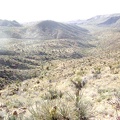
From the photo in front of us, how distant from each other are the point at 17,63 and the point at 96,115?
59.1 metres

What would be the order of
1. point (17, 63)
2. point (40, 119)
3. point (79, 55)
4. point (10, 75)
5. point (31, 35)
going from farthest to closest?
point (31, 35), point (79, 55), point (17, 63), point (10, 75), point (40, 119)

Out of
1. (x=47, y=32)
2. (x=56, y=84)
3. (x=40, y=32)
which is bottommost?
(x=47, y=32)

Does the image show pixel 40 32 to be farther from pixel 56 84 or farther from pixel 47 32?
pixel 56 84

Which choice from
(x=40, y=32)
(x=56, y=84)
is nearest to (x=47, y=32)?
(x=40, y=32)

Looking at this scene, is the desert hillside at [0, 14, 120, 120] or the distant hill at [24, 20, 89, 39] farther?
the distant hill at [24, 20, 89, 39]

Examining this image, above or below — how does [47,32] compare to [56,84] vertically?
below

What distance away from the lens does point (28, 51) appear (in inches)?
3514

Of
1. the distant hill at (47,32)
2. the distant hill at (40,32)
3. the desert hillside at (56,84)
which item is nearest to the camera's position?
the desert hillside at (56,84)

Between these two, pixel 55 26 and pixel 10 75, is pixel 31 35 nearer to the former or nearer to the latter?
pixel 55 26

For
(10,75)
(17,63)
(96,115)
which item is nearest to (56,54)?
(17,63)

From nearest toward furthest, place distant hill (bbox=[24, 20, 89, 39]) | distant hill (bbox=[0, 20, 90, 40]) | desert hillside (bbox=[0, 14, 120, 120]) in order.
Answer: desert hillside (bbox=[0, 14, 120, 120]), distant hill (bbox=[0, 20, 90, 40]), distant hill (bbox=[24, 20, 89, 39])

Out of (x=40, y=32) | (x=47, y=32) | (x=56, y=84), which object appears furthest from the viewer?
(x=47, y=32)

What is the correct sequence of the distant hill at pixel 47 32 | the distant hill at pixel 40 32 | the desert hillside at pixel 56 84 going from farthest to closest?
the distant hill at pixel 47 32 < the distant hill at pixel 40 32 < the desert hillside at pixel 56 84

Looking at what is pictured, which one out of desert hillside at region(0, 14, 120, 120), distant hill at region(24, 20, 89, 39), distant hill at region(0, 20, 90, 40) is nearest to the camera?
desert hillside at region(0, 14, 120, 120)
